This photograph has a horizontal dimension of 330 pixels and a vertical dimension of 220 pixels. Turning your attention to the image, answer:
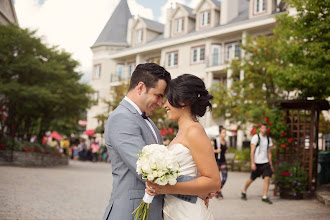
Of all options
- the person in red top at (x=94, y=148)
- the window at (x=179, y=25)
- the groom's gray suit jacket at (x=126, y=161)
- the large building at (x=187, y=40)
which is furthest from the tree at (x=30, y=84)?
the groom's gray suit jacket at (x=126, y=161)

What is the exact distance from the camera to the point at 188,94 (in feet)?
10.4

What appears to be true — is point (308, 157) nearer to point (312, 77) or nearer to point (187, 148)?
point (312, 77)

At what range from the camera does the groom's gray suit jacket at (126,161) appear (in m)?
2.79

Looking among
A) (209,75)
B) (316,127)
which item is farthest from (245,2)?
(316,127)

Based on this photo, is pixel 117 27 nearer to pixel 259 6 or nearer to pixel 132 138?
pixel 259 6

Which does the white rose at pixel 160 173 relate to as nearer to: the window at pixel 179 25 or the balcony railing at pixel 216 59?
the balcony railing at pixel 216 59

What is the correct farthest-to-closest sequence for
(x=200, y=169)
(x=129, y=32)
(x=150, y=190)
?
(x=129, y=32), (x=200, y=169), (x=150, y=190)

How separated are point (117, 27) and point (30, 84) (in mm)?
23819

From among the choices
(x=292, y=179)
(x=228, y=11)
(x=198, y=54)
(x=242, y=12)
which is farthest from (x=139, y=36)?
(x=292, y=179)

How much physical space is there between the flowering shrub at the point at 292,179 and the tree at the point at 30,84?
13.1 m

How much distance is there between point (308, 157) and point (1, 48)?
621 inches

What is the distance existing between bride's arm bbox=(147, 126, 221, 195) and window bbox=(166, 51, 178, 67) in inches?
1374

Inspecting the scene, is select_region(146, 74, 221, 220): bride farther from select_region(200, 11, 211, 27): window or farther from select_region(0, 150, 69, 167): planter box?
select_region(200, 11, 211, 27): window

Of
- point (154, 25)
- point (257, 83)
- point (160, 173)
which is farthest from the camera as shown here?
point (154, 25)
